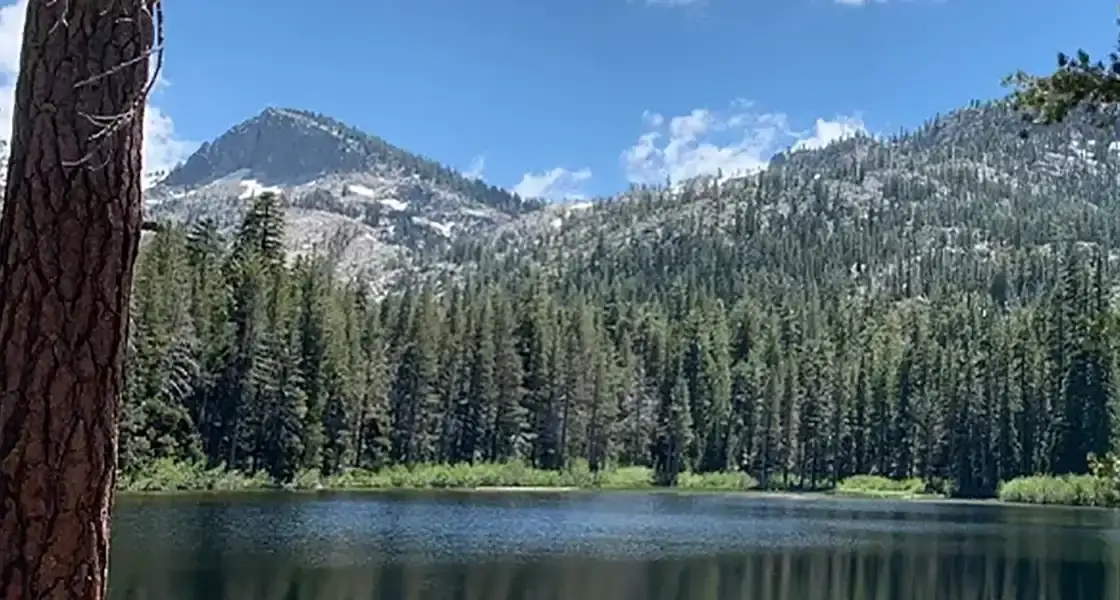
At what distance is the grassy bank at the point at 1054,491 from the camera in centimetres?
7634

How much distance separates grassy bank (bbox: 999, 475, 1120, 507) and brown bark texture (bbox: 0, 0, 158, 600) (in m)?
76.9

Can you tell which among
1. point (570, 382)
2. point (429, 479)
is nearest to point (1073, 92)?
point (429, 479)

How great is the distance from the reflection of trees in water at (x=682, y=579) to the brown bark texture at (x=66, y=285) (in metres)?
20.6

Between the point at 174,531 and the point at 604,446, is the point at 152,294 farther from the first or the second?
the point at 604,446

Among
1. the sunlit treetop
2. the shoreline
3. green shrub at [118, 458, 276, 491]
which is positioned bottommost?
the shoreline

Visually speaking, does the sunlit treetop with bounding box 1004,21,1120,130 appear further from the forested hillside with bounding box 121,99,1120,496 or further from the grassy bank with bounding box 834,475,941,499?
the grassy bank with bounding box 834,475,941,499

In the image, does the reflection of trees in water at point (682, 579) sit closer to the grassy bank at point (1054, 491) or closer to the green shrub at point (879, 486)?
the grassy bank at point (1054, 491)

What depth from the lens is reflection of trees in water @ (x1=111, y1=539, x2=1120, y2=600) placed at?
2559 centimetres

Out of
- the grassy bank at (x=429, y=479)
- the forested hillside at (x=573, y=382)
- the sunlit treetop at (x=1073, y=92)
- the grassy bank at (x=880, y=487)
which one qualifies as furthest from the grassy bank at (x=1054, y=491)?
the sunlit treetop at (x=1073, y=92)

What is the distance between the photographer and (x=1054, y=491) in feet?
264

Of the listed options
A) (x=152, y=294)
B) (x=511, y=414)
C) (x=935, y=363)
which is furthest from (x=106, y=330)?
(x=935, y=363)

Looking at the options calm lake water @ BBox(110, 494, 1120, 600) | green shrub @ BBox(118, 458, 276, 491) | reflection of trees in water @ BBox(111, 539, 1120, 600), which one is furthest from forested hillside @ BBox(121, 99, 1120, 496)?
reflection of trees in water @ BBox(111, 539, 1120, 600)

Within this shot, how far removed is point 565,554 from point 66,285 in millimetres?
33002

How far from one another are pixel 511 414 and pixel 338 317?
60.6 ft
